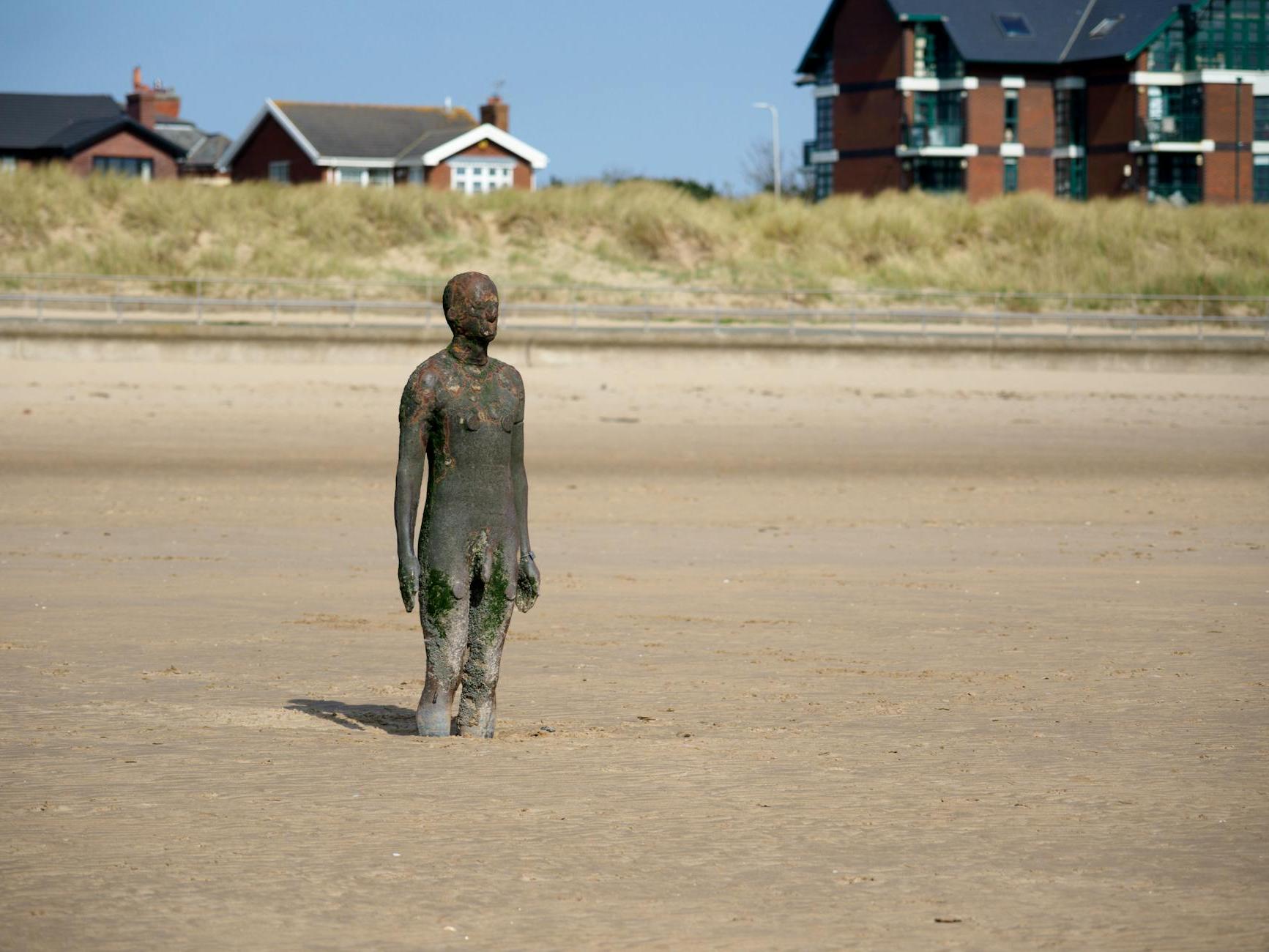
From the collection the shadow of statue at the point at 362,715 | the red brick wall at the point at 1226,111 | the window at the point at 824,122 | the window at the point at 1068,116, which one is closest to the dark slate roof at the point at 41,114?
the window at the point at 824,122

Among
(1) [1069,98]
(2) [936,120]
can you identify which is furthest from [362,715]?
(1) [1069,98]

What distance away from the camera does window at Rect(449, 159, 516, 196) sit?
236 feet

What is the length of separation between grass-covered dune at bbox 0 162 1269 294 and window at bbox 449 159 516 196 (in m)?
20.7

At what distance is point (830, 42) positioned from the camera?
74.4m

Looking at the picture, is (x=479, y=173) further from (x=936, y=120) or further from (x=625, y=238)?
(x=625, y=238)

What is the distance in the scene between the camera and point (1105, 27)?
68.7 metres

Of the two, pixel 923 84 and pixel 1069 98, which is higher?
pixel 923 84

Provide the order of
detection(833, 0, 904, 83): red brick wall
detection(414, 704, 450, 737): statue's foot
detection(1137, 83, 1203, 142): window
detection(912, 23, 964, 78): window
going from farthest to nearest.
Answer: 1. detection(833, 0, 904, 83): red brick wall
2. detection(912, 23, 964, 78): window
3. detection(1137, 83, 1203, 142): window
4. detection(414, 704, 450, 737): statue's foot

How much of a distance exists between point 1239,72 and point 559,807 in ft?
222

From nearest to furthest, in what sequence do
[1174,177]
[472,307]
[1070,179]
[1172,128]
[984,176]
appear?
[472,307], [1172,128], [1174,177], [984,176], [1070,179]

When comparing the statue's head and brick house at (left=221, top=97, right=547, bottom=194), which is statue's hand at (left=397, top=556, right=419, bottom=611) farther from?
brick house at (left=221, top=97, right=547, bottom=194)

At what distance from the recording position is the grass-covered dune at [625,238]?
1779 inches

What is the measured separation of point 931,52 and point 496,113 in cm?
1914

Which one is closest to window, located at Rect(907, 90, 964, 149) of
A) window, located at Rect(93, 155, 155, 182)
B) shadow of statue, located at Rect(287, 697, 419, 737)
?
window, located at Rect(93, 155, 155, 182)
